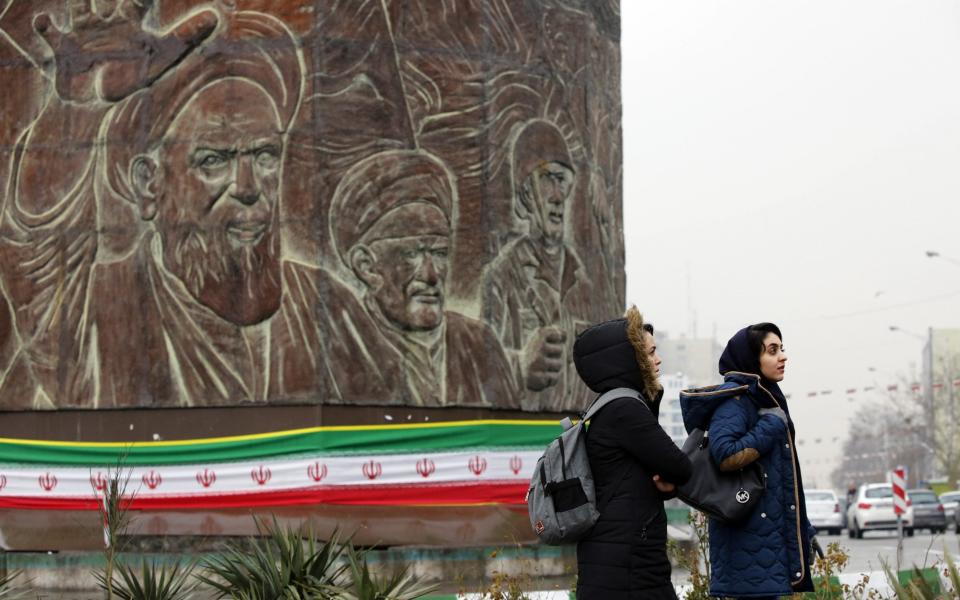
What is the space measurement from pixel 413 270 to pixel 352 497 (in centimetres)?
273

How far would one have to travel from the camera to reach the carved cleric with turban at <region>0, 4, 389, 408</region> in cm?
1939

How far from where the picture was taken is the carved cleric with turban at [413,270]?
63.9 ft

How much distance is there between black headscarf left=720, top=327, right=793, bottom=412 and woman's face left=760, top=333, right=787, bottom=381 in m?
0.03

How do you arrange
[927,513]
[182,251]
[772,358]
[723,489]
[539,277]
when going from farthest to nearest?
[927,513], [539,277], [182,251], [772,358], [723,489]

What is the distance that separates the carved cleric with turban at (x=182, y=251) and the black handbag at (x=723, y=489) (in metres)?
10.9

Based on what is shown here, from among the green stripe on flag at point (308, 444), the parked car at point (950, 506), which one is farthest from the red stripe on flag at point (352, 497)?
the parked car at point (950, 506)

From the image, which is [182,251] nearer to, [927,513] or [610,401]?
[610,401]

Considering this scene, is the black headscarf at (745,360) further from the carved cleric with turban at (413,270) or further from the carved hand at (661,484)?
the carved cleric with turban at (413,270)

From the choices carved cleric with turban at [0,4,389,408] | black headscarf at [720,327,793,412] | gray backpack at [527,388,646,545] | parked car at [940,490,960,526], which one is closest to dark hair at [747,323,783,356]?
black headscarf at [720,327,793,412]

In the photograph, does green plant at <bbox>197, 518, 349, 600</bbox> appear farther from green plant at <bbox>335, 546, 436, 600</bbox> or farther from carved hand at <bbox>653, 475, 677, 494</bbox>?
carved hand at <bbox>653, 475, 677, 494</bbox>

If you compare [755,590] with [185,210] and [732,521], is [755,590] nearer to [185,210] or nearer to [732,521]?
[732,521]

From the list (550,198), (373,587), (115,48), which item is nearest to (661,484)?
(373,587)

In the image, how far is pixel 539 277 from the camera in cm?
2067

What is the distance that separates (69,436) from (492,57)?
6.85 meters
